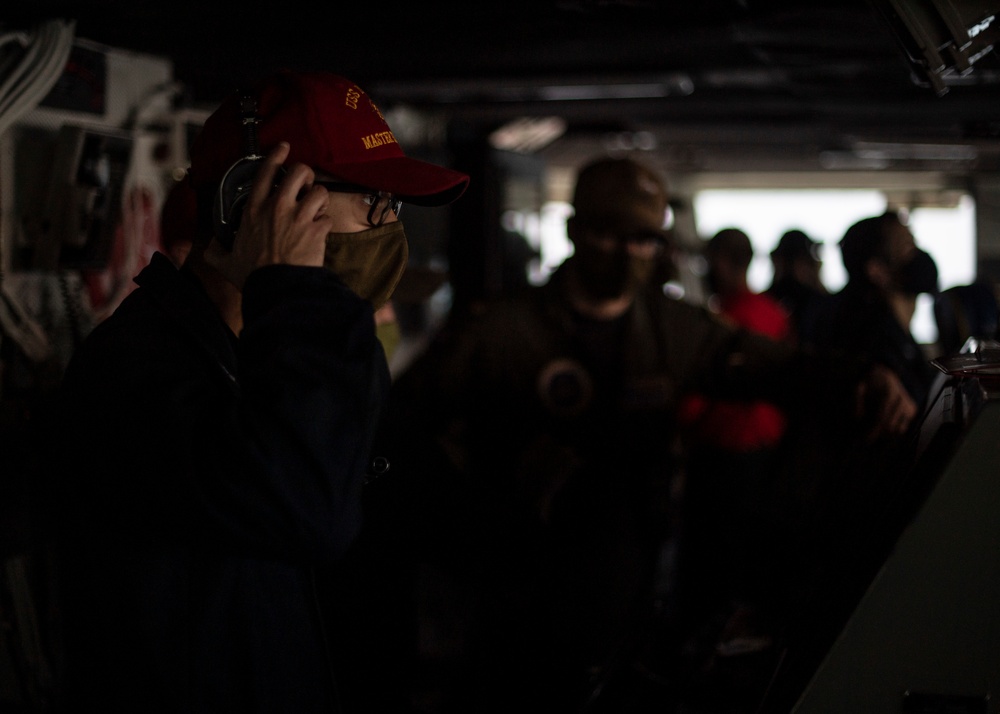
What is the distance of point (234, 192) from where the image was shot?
1150mm

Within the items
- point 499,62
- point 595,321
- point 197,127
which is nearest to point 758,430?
point 595,321

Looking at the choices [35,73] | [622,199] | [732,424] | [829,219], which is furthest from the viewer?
[829,219]

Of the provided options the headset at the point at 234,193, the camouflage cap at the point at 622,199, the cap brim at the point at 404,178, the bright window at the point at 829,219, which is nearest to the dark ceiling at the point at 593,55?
the camouflage cap at the point at 622,199

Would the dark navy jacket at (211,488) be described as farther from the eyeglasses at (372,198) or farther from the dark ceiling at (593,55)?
the dark ceiling at (593,55)

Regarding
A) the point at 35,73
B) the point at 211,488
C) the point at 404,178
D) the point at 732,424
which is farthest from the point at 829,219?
the point at 211,488

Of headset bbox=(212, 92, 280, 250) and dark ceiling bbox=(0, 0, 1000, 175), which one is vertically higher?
dark ceiling bbox=(0, 0, 1000, 175)

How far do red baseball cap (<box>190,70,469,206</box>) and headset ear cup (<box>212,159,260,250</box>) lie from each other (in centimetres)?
4

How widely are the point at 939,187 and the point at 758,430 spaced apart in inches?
327

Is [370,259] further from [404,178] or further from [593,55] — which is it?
[593,55]

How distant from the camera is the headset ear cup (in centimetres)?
115

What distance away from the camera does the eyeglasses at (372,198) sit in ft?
4.01

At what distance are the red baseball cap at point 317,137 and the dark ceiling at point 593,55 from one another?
0.83 m

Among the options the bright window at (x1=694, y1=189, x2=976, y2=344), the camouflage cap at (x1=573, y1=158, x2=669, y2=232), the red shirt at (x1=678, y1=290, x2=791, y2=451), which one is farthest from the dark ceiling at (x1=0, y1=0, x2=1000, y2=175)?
the bright window at (x1=694, y1=189, x2=976, y2=344)

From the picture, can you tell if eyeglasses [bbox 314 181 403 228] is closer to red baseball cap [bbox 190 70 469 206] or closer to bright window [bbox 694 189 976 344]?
red baseball cap [bbox 190 70 469 206]
